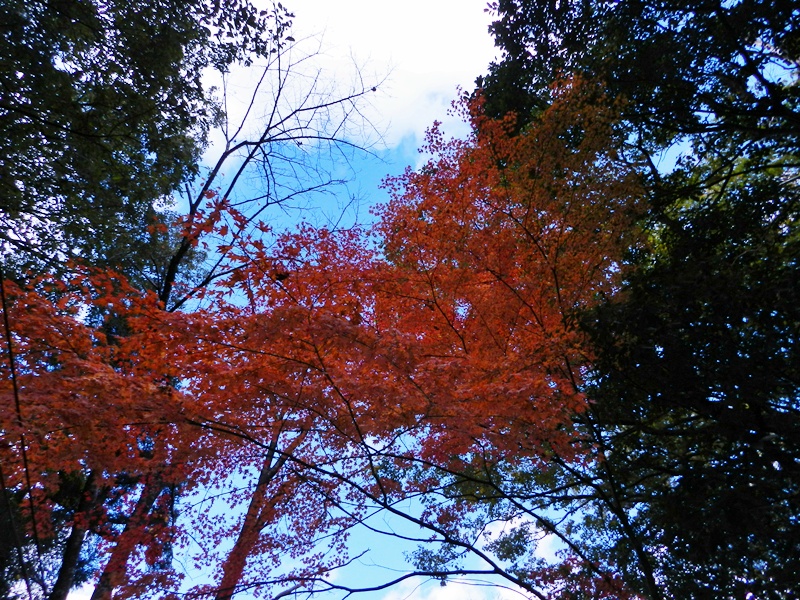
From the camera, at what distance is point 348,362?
6465 millimetres

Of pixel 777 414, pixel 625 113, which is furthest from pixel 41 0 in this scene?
pixel 777 414

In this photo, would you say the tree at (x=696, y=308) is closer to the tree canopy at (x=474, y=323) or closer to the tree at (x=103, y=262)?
the tree canopy at (x=474, y=323)

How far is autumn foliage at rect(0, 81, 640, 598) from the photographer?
529 cm

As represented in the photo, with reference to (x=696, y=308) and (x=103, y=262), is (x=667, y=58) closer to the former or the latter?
(x=696, y=308)

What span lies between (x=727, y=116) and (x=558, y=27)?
2.83 metres

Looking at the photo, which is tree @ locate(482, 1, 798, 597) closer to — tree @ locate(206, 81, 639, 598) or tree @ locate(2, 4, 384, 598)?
tree @ locate(206, 81, 639, 598)

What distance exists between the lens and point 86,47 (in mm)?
6336

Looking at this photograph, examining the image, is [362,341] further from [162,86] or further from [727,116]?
[727,116]

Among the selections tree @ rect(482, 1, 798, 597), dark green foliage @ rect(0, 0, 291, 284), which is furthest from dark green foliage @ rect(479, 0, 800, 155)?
dark green foliage @ rect(0, 0, 291, 284)

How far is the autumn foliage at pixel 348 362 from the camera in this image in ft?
17.3

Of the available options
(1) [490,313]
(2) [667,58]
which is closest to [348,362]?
(1) [490,313]

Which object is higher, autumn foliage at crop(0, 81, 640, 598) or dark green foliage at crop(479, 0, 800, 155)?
dark green foliage at crop(479, 0, 800, 155)

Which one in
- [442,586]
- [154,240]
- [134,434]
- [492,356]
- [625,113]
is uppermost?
[625,113]

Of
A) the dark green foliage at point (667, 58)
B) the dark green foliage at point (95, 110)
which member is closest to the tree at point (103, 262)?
Answer: the dark green foliage at point (95, 110)
